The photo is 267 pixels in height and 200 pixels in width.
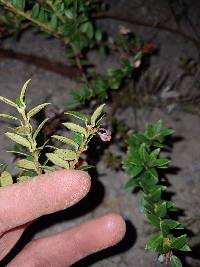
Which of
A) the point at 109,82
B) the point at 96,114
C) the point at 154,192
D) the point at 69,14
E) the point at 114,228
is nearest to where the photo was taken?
the point at 96,114

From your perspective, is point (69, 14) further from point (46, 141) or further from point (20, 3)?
point (46, 141)

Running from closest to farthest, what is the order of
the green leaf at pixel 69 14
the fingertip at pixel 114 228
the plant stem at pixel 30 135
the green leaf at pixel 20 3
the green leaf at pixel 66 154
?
the plant stem at pixel 30 135 < the green leaf at pixel 66 154 < the fingertip at pixel 114 228 < the green leaf at pixel 20 3 < the green leaf at pixel 69 14

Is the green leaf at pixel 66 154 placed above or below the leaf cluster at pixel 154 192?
above

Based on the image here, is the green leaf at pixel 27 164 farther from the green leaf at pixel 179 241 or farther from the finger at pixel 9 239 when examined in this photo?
the green leaf at pixel 179 241

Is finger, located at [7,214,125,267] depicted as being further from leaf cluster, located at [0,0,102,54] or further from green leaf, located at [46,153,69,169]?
leaf cluster, located at [0,0,102,54]

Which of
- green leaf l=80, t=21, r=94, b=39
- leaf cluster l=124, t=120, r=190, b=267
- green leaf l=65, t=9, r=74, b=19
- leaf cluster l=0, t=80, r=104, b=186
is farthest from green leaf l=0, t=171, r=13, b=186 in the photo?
green leaf l=80, t=21, r=94, b=39

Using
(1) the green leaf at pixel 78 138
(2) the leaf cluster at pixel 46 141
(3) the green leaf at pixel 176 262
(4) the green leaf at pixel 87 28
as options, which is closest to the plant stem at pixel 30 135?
(2) the leaf cluster at pixel 46 141

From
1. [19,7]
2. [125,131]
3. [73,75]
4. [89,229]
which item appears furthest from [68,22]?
[89,229]

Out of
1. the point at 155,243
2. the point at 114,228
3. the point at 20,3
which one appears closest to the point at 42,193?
the point at 114,228
